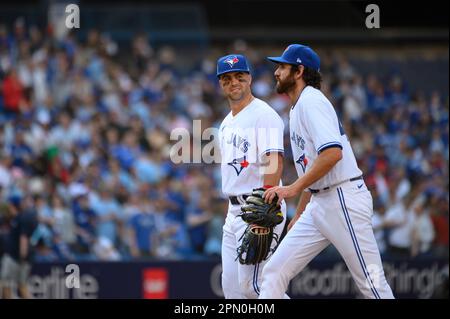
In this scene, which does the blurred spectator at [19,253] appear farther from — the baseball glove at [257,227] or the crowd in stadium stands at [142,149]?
the baseball glove at [257,227]

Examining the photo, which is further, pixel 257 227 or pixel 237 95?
pixel 237 95

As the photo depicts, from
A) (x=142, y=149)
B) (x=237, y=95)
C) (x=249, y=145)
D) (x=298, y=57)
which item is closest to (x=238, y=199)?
(x=249, y=145)

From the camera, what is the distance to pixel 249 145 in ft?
23.8

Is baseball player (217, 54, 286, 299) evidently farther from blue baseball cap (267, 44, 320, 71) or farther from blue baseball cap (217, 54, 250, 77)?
blue baseball cap (267, 44, 320, 71)

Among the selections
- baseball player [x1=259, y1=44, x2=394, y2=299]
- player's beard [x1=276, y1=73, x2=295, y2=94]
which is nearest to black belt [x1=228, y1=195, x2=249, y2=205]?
baseball player [x1=259, y1=44, x2=394, y2=299]

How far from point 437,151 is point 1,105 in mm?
7584

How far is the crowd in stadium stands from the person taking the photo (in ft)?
42.5

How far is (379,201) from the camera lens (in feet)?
45.9

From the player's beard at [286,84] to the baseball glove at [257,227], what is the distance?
0.78 metres

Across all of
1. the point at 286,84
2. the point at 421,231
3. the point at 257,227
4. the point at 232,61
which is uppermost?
the point at 232,61

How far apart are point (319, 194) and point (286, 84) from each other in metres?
0.87

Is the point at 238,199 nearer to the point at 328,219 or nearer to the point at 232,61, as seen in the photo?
the point at 328,219
